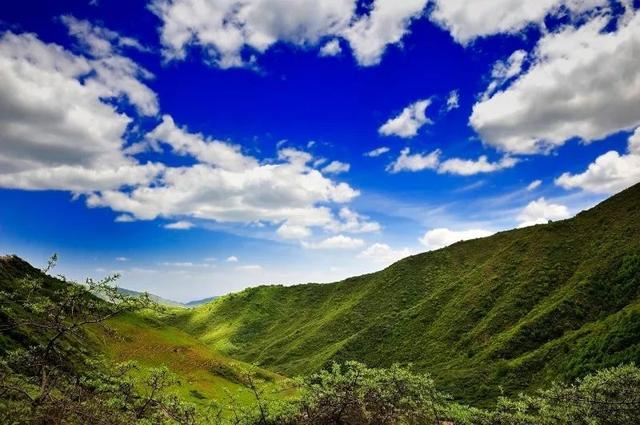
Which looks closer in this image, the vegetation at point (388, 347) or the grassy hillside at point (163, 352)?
the vegetation at point (388, 347)

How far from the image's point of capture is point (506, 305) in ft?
237

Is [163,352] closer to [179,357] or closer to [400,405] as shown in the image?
[179,357]

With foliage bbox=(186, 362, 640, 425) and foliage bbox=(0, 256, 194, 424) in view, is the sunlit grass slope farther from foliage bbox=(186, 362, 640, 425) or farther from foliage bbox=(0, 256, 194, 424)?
foliage bbox=(0, 256, 194, 424)

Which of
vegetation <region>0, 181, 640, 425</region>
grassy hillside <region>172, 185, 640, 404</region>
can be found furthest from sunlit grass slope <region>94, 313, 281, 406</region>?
grassy hillside <region>172, 185, 640, 404</region>

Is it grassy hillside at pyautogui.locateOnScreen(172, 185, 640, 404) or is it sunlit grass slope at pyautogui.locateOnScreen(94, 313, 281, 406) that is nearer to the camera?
sunlit grass slope at pyautogui.locateOnScreen(94, 313, 281, 406)

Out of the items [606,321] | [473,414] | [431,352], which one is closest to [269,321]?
[431,352]

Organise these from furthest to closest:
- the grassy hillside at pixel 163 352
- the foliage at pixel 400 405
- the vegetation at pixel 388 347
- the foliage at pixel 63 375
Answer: the grassy hillside at pixel 163 352
the foliage at pixel 400 405
the vegetation at pixel 388 347
the foliage at pixel 63 375

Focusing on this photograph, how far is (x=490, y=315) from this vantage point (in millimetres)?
72938

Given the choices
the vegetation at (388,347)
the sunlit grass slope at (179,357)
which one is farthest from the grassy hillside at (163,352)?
the vegetation at (388,347)

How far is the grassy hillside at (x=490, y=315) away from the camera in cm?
5288

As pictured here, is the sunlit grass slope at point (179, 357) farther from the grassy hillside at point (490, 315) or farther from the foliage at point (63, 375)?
the grassy hillside at point (490, 315)

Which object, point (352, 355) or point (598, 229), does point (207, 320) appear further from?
point (598, 229)

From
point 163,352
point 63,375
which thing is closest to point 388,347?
point 163,352

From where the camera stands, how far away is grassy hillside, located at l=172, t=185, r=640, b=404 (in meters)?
52.9
